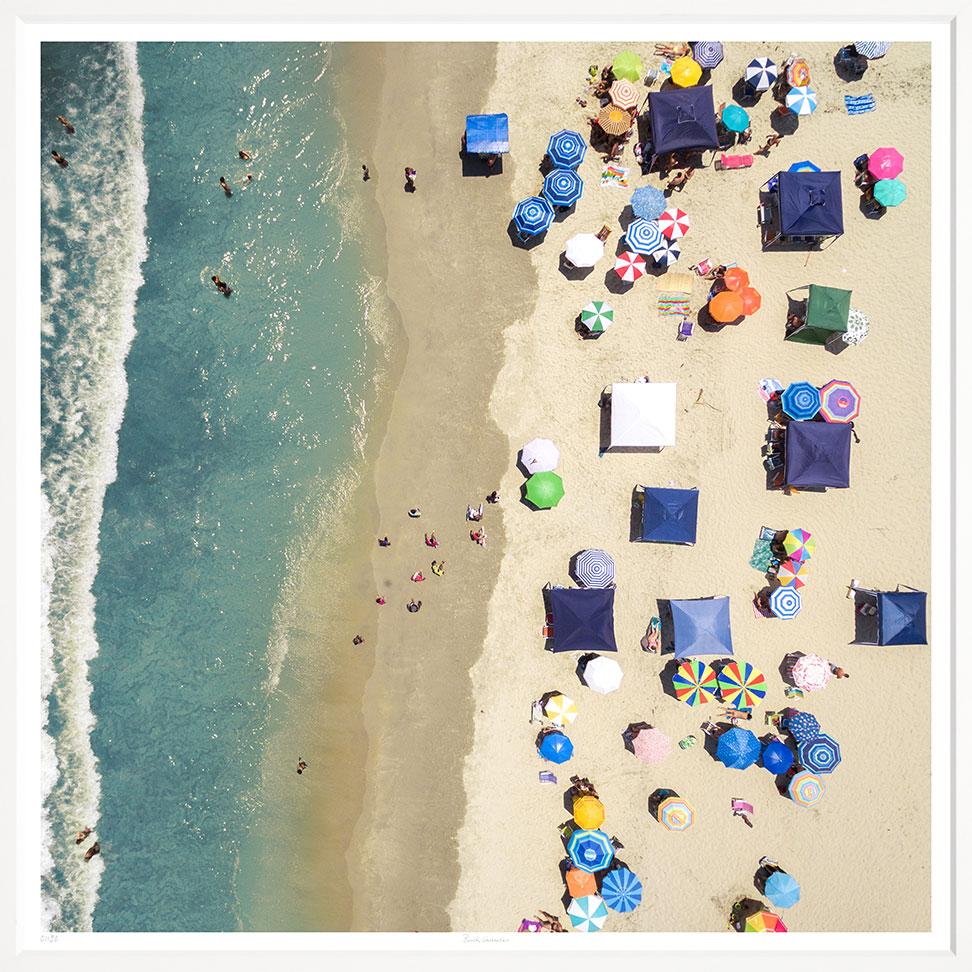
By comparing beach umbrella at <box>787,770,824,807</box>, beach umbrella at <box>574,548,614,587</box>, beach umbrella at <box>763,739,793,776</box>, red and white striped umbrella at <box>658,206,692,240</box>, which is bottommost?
beach umbrella at <box>787,770,824,807</box>

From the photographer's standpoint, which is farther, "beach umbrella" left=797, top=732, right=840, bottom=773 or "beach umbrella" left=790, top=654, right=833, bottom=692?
"beach umbrella" left=790, top=654, right=833, bottom=692

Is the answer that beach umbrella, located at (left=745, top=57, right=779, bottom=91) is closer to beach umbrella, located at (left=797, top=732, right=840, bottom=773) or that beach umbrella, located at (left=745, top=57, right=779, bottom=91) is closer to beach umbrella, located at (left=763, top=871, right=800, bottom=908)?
beach umbrella, located at (left=797, top=732, right=840, bottom=773)

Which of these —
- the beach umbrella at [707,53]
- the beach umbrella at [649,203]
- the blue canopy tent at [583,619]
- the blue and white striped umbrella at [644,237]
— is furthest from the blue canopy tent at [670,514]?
the beach umbrella at [707,53]

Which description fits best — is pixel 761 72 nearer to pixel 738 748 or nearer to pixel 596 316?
pixel 596 316

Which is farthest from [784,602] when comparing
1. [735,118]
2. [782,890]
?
[735,118]

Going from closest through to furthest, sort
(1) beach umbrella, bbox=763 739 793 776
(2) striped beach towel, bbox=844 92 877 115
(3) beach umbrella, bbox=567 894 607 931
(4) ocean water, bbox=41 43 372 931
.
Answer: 1. (3) beach umbrella, bbox=567 894 607 931
2. (1) beach umbrella, bbox=763 739 793 776
3. (2) striped beach towel, bbox=844 92 877 115
4. (4) ocean water, bbox=41 43 372 931

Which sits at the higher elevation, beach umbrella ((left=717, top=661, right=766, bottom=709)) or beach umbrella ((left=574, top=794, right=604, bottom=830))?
beach umbrella ((left=717, top=661, right=766, bottom=709))

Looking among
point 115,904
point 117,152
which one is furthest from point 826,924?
point 117,152

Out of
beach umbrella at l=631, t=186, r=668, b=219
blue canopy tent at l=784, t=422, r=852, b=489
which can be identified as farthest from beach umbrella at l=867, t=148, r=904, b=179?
blue canopy tent at l=784, t=422, r=852, b=489
